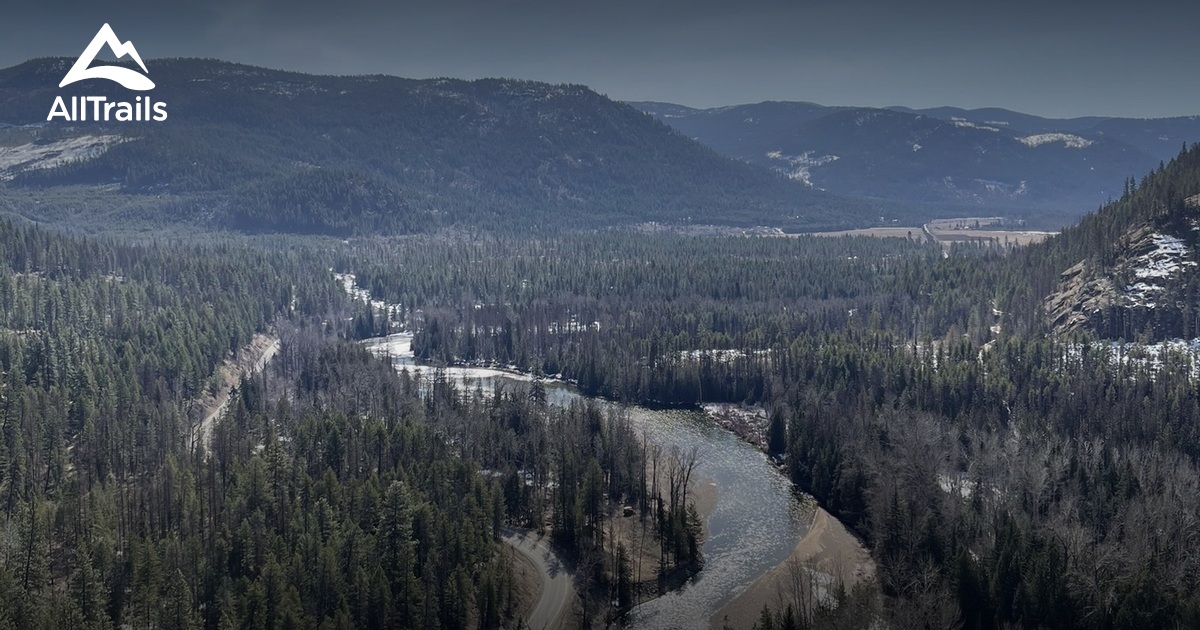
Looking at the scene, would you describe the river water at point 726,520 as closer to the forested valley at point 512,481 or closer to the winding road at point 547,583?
the forested valley at point 512,481

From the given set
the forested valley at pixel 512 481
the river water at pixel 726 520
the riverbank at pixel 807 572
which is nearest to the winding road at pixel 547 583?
the forested valley at pixel 512 481

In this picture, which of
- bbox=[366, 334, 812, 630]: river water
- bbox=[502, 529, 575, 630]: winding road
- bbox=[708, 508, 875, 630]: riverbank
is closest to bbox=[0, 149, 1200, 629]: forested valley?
bbox=[502, 529, 575, 630]: winding road

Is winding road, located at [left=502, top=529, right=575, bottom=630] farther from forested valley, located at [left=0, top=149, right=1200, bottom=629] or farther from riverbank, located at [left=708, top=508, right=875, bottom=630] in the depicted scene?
riverbank, located at [left=708, top=508, right=875, bottom=630]

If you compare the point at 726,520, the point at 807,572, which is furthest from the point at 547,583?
the point at 726,520

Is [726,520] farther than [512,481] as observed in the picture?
Yes

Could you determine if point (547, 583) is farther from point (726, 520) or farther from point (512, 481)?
point (726, 520)
